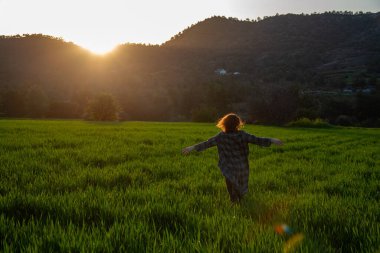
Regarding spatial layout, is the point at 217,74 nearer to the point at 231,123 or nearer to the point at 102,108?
the point at 102,108

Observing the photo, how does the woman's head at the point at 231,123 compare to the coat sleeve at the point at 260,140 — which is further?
the woman's head at the point at 231,123

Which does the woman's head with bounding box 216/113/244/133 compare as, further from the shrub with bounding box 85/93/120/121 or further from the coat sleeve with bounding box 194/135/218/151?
the shrub with bounding box 85/93/120/121

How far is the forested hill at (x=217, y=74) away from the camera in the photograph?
79.5 m

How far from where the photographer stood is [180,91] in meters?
112

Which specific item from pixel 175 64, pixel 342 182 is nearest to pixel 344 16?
pixel 175 64

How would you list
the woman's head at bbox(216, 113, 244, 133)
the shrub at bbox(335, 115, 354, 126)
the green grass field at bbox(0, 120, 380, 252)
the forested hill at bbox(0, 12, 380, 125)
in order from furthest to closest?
the forested hill at bbox(0, 12, 380, 125), the shrub at bbox(335, 115, 354, 126), the woman's head at bbox(216, 113, 244, 133), the green grass field at bbox(0, 120, 380, 252)

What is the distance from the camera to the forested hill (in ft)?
261

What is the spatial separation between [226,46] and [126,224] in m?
200

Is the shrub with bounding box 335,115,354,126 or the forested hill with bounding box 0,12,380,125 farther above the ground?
the forested hill with bounding box 0,12,380,125

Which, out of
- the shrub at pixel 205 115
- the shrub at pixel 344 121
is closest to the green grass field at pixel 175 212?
the shrub at pixel 205 115

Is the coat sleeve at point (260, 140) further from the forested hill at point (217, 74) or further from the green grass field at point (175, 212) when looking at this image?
the forested hill at point (217, 74)

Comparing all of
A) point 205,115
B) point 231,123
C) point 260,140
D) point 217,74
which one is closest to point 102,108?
point 205,115

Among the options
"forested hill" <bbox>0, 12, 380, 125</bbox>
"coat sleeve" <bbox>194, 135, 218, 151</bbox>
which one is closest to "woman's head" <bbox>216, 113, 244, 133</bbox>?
"coat sleeve" <bbox>194, 135, 218, 151</bbox>

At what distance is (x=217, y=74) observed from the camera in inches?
5950
